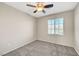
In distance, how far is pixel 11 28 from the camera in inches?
143

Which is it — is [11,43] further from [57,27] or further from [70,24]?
[70,24]

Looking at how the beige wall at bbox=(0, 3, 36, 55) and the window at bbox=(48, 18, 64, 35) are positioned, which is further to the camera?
the window at bbox=(48, 18, 64, 35)

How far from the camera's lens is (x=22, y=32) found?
4594 millimetres

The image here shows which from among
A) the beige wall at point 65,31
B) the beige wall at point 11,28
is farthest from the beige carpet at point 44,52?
the beige wall at point 65,31

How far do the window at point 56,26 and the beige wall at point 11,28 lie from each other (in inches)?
81.7

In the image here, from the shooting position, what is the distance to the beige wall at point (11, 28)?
3.16 meters

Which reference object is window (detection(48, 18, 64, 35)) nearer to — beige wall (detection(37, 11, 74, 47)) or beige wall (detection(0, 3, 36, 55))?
beige wall (detection(37, 11, 74, 47))

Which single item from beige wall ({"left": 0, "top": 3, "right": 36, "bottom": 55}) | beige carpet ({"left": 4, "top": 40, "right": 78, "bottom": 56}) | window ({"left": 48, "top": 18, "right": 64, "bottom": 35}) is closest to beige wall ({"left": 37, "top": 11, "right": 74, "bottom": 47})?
window ({"left": 48, "top": 18, "right": 64, "bottom": 35})

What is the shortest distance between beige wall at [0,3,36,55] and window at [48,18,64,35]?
6.81 ft

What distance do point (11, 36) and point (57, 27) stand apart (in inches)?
132

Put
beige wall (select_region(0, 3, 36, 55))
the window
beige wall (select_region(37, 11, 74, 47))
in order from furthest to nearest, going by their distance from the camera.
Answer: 1. the window
2. beige wall (select_region(37, 11, 74, 47))
3. beige wall (select_region(0, 3, 36, 55))

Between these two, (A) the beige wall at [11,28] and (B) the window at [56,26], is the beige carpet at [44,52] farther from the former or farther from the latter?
(B) the window at [56,26]

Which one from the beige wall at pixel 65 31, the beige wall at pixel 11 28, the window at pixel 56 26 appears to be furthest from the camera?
the window at pixel 56 26

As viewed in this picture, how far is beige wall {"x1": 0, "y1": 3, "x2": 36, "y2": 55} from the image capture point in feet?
10.4
